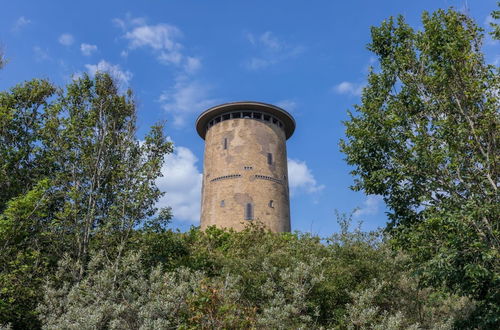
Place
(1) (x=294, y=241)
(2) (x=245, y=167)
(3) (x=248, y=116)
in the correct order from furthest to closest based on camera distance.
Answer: (3) (x=248, y=116), (2) (x=245, y=167), (1) (x=294, y=241)

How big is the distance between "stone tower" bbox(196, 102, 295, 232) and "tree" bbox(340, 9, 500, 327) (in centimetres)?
1895

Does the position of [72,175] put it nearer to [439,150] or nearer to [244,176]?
[439,150]

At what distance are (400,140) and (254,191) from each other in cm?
2058

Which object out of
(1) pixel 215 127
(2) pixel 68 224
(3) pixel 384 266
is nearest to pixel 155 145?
(2) pixel 68 224

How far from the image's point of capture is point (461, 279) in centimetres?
967

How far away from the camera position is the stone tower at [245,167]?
3095cm

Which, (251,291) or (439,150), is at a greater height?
(439,150)

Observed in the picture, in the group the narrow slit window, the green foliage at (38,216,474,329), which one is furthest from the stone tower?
the green foliage at (38,216,474,329)

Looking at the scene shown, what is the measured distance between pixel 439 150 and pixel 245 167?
2235 cm

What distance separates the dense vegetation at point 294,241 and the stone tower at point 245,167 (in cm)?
1377

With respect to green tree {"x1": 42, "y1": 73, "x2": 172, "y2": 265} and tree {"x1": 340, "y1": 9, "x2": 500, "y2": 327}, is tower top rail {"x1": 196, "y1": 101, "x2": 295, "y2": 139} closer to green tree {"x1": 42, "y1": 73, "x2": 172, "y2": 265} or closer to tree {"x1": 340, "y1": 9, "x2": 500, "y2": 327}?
green tree {"x1": 42, "y1": 73, "x2": 172, "y2": 265}

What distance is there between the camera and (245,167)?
31.8m

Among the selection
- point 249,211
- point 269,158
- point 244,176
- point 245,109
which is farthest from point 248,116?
point 249,211

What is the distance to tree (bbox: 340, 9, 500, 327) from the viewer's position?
9414mm
